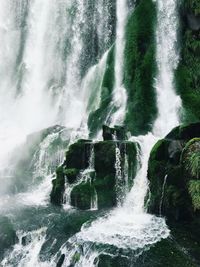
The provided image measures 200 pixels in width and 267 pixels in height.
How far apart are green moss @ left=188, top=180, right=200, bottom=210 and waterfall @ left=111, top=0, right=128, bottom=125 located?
11018 millimetres

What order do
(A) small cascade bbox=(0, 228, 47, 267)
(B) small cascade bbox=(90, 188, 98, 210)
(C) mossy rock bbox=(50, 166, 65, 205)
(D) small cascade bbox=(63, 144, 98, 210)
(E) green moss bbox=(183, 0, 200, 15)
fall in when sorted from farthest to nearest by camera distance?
(E) green moss bbox=(183, 0, 200, 15), (C) mossy rock bbox=(50, 166, 65, 205), (D) small cascade bbox=(63, 144, 98, 210), (B) small cascade bbox=(90, 188, 98, 210), (A) small cascade bbox=(0, 228, 47, 267)

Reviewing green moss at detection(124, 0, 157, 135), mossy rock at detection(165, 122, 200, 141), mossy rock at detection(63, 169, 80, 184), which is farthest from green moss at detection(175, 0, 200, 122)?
mossy rock at detection(63, 169, 80, 184)

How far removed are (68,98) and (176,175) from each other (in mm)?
21222

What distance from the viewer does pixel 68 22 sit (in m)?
39.5

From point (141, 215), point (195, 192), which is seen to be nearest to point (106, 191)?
point (141, 215)

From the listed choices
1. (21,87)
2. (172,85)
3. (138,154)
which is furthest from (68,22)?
(138,154)

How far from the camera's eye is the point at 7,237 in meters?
14.7

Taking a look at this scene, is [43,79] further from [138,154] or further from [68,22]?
[138,154]

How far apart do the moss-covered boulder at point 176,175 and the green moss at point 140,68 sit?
637 centimetres

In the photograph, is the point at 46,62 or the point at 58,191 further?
the point at 46,62

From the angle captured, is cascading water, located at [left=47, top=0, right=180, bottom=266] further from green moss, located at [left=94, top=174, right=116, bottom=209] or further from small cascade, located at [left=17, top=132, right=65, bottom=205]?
small cascade, located at [left=17, top=132, right=65, bottom=205]

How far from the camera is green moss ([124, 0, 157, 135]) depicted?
25078 millimetres

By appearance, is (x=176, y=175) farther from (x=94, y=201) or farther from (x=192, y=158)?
(x=94, y=201)

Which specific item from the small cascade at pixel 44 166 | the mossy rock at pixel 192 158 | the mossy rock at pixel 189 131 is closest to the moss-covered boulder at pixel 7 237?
the small cascade at pixel 44 166
